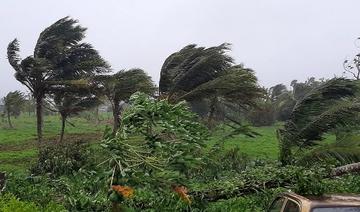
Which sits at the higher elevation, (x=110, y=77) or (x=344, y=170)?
(x=110, y=77)

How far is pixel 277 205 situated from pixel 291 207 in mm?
705

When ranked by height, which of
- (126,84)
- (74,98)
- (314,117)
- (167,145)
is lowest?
(167,145)

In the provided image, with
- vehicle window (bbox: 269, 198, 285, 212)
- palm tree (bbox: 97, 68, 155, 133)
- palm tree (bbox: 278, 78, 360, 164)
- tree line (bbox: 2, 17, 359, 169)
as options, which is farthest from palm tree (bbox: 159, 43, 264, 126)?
vehicle window (bbox: 269, 198, 285, 212)

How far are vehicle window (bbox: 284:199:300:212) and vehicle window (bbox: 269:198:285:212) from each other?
28cm

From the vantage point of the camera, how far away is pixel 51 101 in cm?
2431

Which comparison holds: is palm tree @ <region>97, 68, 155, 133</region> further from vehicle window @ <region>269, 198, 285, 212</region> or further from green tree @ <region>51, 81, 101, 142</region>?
vehicle window @ <region>269, 198, 285, 212</region>

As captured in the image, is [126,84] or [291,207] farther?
[126,84]

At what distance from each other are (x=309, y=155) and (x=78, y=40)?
1307 cm

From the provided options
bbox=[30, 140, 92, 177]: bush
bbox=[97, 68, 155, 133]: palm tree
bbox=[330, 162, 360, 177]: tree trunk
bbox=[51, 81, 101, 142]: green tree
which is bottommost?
bbox=[30, 140, 92, 177]: bush

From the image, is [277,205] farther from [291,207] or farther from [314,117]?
[314,117]

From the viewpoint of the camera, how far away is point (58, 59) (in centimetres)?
2067

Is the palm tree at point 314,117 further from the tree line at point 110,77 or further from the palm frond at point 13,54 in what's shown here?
the palm frond at point 13,54

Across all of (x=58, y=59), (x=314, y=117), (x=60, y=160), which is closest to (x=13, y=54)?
(x=58, y=59)

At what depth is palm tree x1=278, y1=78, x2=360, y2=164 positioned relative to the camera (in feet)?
40.3
